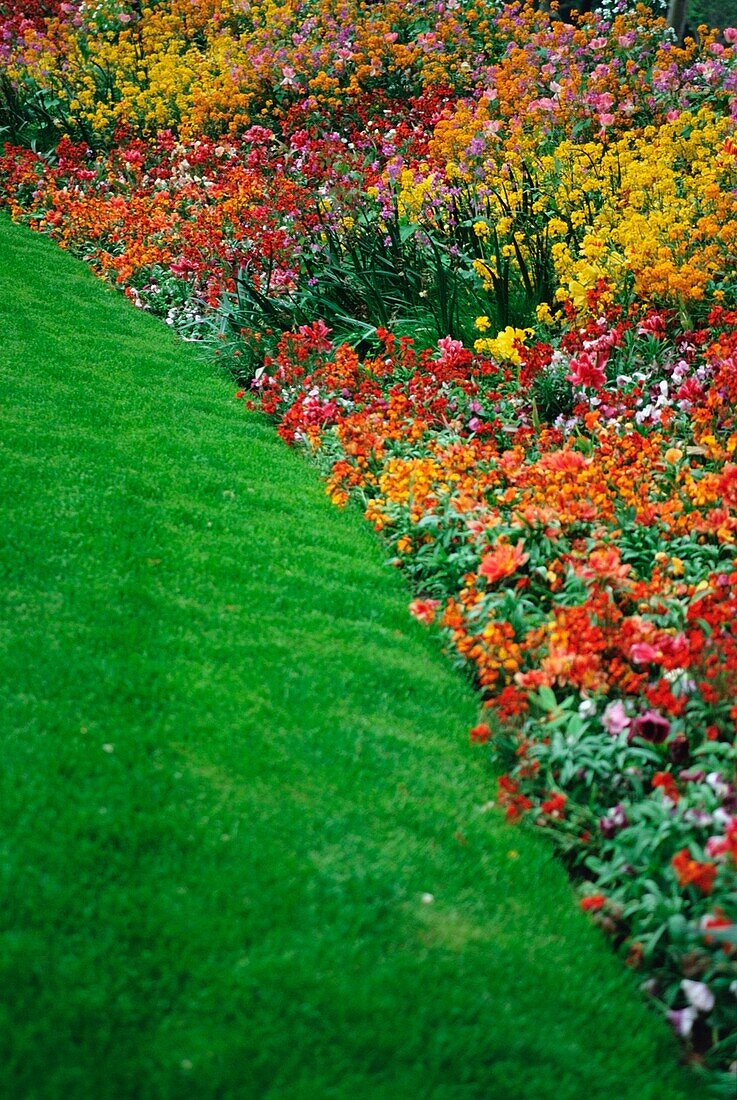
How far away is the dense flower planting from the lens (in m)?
3.12

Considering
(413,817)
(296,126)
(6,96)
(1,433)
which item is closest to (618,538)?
(413,817)

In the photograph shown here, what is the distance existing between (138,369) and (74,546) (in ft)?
8.84

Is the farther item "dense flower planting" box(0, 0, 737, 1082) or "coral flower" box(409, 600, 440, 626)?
"coral flower" box(409, 600, 440, 626)

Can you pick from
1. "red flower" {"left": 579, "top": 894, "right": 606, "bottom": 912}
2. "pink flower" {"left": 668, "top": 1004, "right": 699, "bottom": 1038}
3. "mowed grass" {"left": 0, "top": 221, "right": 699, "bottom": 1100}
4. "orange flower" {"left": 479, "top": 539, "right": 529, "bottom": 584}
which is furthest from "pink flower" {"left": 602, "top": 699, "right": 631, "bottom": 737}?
"pink flower" {"left": 668, "top": 1004, "right": 699, "bottom": 1038}

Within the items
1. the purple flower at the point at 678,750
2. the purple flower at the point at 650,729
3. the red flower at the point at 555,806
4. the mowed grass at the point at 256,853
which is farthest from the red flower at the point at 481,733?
the purple flower at the point at 678,750

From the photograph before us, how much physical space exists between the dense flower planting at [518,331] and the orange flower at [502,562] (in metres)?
0.01

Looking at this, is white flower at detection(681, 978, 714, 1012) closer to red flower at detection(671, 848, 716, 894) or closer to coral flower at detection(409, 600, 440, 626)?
red flower at detection(671, 848, 716, 894)

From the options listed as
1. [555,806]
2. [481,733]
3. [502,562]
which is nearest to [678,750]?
[555,806]

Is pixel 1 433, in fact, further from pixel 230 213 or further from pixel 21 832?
pixel 230 213

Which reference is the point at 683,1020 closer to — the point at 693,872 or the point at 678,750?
the point at 693,872

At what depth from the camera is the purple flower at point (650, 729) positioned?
3.22 metres

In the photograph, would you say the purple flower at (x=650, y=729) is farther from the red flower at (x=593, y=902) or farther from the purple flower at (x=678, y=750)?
the red flower at (x=593, y=902)

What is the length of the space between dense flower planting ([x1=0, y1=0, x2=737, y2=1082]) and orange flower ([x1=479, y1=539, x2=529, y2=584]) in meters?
0.01

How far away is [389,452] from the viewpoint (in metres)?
5.14
